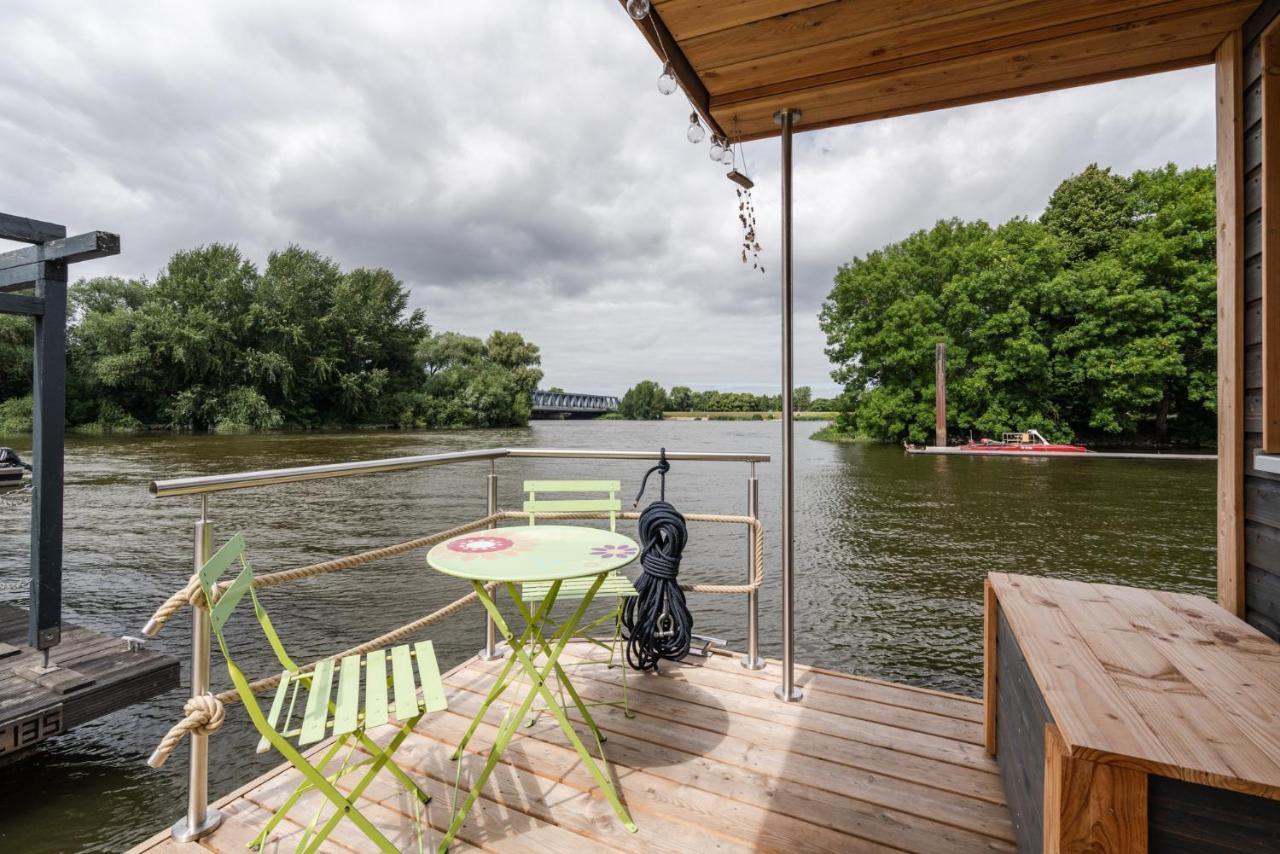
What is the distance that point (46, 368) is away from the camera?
2.93 metres

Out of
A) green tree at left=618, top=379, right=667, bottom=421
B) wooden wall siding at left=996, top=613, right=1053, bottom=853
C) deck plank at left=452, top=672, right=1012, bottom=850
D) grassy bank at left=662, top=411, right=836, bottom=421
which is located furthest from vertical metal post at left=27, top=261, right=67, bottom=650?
green tree at left=618, top=379, right=667, bottom=421

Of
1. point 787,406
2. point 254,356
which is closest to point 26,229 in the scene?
point 787,406

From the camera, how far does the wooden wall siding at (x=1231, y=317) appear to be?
168cm

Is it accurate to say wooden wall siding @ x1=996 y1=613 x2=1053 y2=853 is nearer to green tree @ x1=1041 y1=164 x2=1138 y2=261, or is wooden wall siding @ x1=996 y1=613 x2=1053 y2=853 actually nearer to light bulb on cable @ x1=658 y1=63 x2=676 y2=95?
light bulb on cable @ x1=658 y1=63 x2=676 y2=95

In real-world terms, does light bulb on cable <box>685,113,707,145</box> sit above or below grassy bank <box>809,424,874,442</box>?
above

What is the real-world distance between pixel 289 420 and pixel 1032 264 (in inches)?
1313

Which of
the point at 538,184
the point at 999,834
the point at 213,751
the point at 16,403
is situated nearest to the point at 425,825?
the point at 999,834

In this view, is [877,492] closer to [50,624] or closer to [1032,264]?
[50,624]

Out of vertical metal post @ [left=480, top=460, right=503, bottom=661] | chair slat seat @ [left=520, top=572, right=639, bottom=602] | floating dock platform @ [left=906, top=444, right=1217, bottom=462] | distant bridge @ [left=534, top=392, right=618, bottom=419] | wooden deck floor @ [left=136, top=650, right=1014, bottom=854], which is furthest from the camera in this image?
distant bridge @ [left=534, top=392, right=618, bottom=419]

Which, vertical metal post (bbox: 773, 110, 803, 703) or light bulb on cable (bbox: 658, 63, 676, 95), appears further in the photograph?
vertical metal post (bbox: 773, 110, 803, 703)

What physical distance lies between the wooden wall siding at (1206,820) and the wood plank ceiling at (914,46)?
1.82 meters

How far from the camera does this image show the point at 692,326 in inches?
1314

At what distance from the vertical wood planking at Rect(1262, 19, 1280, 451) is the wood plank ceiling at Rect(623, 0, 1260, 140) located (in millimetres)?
197

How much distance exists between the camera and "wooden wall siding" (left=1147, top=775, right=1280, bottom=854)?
2.36ft
